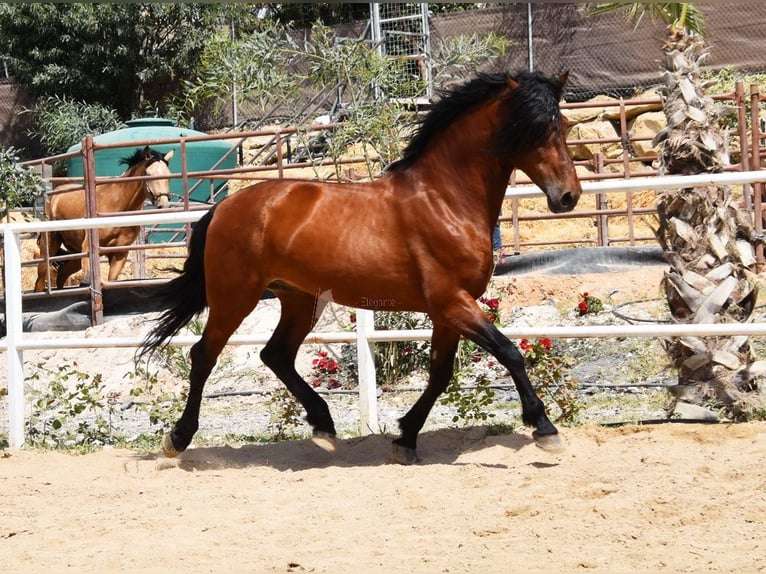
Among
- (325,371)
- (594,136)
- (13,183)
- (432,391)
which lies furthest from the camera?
(594,136)

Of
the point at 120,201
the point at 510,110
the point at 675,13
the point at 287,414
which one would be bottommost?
the point at 287,414

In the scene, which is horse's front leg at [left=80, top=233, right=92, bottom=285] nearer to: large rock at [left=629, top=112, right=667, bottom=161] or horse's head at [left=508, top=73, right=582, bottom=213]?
horse's head at [left=508, top=73, right=582, bottom=213]

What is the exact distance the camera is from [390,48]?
1781 cm

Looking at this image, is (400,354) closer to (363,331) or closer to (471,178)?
(363,331)

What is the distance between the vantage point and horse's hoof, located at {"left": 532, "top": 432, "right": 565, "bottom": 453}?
4.50 m

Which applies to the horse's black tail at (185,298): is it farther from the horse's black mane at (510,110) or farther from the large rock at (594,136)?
the large rock at (594,136)

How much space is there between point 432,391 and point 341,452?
0.64 m

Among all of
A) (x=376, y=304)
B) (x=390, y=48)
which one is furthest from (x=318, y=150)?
(x=376, y=304)

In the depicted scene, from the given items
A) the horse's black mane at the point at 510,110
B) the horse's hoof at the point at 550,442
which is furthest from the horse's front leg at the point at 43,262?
the horse's hoof at the point at 550,442

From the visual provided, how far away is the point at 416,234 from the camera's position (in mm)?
4734

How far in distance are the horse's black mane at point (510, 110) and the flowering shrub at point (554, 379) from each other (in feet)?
4.66

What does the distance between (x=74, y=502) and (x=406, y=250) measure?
1.90 metres

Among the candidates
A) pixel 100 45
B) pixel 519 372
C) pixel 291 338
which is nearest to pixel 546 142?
pixel 519 372

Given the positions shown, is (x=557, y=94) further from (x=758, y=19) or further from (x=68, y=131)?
(x=68, y=131)
